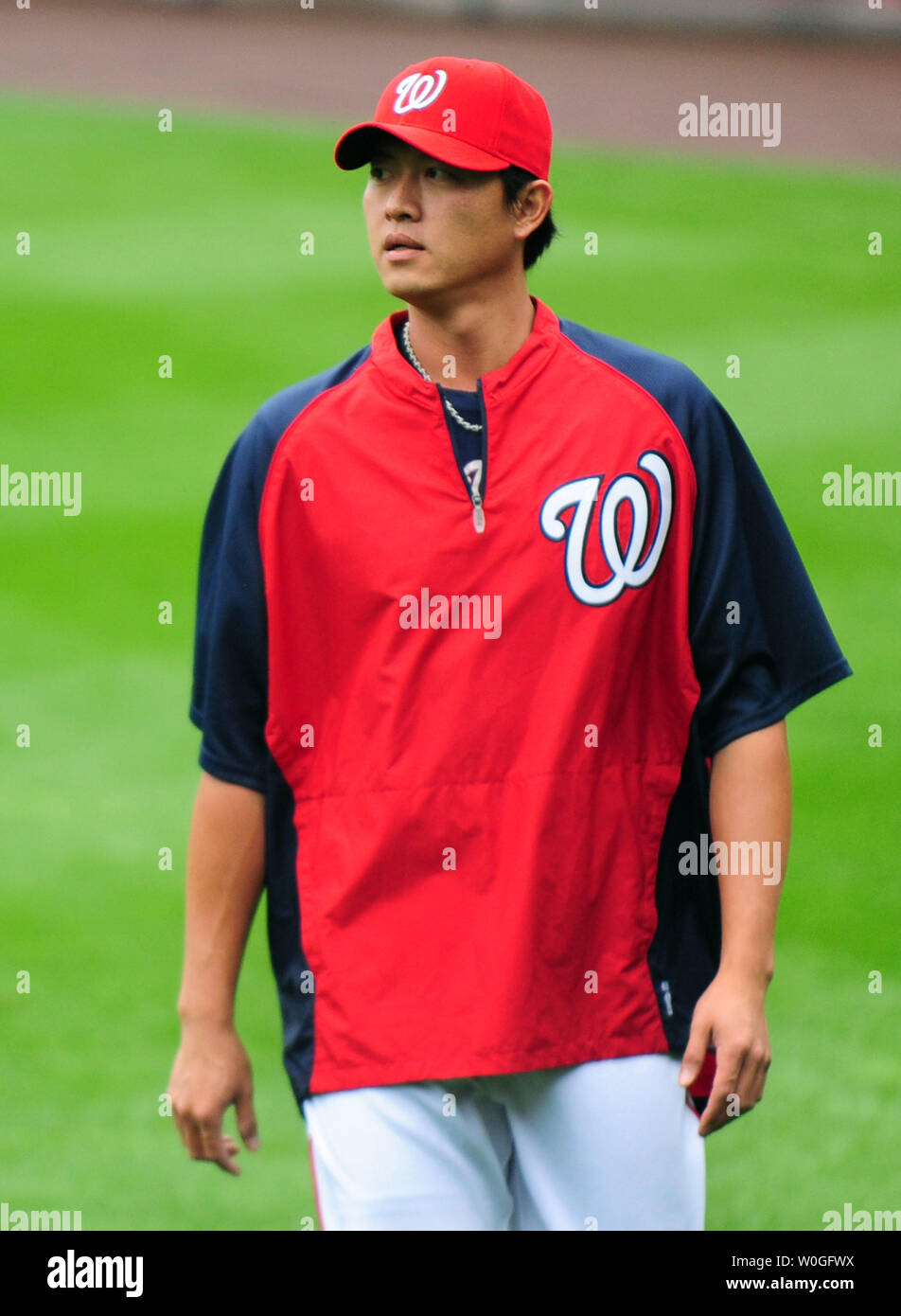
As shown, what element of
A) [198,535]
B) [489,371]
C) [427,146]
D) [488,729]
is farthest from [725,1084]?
[198,535]

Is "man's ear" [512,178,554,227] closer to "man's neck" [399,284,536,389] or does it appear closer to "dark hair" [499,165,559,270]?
"dark hair" [499,165,559,270]

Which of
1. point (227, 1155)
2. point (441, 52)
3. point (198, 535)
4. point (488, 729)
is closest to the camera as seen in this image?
point (488, 729)

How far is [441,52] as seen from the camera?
17969 mm

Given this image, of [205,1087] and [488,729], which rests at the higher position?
[488,729]

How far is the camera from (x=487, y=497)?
285 centimetres

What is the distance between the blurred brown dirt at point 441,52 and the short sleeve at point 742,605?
13.3 m

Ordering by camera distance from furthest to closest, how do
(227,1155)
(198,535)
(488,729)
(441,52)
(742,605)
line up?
(441,52), (198,535), (227,1155), (742,605), (488,729)

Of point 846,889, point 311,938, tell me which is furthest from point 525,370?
point 846,889

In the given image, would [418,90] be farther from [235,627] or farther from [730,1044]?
[730,1044]

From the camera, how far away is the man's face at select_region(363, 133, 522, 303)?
286cm

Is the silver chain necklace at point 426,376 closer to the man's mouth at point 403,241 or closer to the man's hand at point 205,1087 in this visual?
the man's mouth at point 403,241

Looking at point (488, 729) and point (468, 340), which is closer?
point (488, 729)

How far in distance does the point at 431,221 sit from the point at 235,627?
2.14 feet

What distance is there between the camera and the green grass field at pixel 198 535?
17.6ft
